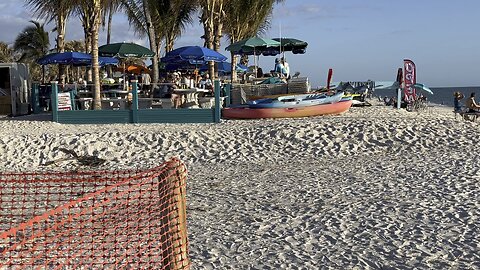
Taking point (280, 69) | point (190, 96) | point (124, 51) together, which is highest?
point (124, 51)

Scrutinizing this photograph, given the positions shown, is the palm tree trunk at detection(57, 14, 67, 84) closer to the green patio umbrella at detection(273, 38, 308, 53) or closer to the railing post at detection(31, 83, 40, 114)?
the railing post at detection(31, 83, 40, 114)

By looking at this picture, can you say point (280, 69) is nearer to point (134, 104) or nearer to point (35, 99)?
point (134, 104)

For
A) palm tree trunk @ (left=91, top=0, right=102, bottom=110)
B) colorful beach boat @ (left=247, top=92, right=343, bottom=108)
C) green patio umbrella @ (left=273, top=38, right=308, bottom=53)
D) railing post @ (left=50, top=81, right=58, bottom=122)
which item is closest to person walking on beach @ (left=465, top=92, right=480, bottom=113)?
colorful beach boat @ (left=247, top=92, right=343, bottom=108)

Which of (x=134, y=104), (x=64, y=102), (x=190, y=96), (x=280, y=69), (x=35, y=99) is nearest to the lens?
(x=134, y=104)

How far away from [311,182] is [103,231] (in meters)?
3.91

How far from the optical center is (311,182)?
960cm

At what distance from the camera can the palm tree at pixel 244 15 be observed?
27844 mm

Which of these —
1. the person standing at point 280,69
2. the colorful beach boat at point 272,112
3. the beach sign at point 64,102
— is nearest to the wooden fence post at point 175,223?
the colorful beach boat at point 272,112

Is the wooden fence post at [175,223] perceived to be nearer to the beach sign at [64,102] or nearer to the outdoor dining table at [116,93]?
the outdoor dining table at [116,93]

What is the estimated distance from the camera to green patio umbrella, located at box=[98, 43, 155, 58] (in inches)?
693

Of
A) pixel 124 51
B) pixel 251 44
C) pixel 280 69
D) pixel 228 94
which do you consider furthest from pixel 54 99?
pixel 280 69

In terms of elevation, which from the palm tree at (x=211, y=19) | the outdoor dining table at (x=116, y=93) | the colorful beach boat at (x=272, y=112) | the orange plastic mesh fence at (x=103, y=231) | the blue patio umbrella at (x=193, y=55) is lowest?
the orange plastic mesh fence at (x=103, y=231)

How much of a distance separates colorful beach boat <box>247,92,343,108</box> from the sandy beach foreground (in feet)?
2.82

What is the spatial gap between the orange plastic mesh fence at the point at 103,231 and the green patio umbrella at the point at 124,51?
29.9 ft
